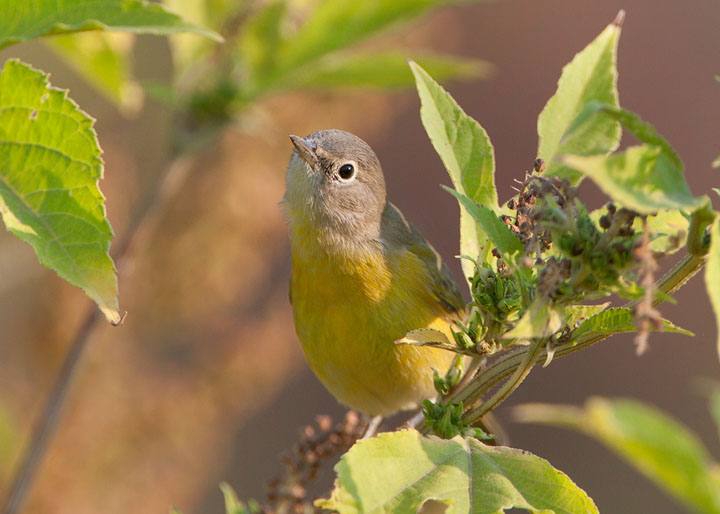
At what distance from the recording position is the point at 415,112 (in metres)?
10.1

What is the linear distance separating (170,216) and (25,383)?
1.12 metres

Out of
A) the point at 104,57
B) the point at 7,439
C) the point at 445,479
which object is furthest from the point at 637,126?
the point at 7,439

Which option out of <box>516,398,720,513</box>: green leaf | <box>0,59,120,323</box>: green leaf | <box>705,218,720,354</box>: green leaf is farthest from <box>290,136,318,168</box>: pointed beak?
<box>516,398,720,513</box>: green leaf

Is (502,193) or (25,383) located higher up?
(502,193)

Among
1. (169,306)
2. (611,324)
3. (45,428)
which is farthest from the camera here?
(169,306)

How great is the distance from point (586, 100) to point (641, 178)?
0.55 meters

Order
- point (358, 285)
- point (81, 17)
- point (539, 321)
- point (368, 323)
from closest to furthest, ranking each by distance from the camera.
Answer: point (539, 321)
point (81, 17)
point (368, 323)
point (358, 285)

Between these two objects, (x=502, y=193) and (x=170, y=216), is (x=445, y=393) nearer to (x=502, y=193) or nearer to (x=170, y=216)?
(x=170, y=216)

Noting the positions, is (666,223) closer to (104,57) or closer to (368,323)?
(368,323)

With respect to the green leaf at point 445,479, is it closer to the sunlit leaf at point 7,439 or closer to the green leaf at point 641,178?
the green leaf at point 641,178

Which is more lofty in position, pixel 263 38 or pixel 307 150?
pixel 263 38

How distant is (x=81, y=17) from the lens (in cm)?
175

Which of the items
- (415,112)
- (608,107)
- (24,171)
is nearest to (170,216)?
(24,171)

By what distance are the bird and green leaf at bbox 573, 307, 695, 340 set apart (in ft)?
4.09
